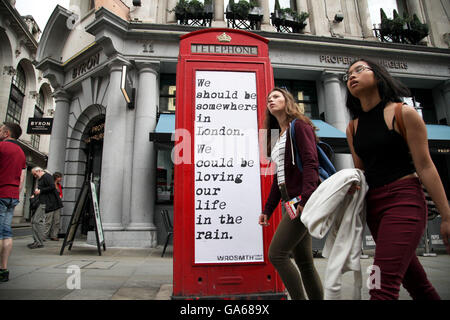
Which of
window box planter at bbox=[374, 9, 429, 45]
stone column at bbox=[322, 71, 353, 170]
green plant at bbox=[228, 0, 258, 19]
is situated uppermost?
green plant at bbox=[228, 0, 258, 19]

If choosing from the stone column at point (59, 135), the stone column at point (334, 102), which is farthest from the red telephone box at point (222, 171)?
the stone column at point (59, 135)

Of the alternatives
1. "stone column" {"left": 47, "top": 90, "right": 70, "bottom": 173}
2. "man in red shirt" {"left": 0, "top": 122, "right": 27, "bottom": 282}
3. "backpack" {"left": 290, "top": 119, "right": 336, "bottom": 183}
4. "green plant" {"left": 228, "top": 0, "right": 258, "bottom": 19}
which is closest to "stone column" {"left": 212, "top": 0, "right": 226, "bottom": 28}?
"green plant" {"left": 228, "top": 0, "right": 258, "bottom": 19}

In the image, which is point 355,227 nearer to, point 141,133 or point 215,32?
point 215,32

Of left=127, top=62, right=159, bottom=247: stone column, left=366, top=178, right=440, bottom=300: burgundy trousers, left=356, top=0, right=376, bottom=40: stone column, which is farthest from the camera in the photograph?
left=356, top=0, right=376, bottom=40: stone column

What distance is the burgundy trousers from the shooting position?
Result: 137 cm

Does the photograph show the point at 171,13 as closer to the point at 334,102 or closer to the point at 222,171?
the point at 334,102

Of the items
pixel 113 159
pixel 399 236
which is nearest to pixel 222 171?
pixel 399 236

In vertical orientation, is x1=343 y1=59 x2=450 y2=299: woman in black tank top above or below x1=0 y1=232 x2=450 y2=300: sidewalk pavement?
above

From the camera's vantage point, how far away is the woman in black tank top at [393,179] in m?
1.39

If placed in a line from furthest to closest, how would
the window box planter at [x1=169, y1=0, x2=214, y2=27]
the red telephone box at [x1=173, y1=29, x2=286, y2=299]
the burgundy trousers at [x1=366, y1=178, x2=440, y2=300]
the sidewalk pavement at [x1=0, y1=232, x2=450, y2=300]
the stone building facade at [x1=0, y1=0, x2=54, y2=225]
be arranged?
the stone building facade at [x1=0, y1=0, x2=54, y2=225], the window box planter at [x1=169, y1=0, x2=214, y2=27], the sidewalk pavement at [x1=0, y1=232, x2=450, y2=300], the red telephone box at [x1=173, y1=29, x2=286, y2=299], the burgundy trousers at [x1=366, y1=178, x2=440, y2=300]

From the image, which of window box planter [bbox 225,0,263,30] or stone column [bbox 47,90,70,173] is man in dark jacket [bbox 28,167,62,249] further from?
window box planter [bbox 225,0,263,30]

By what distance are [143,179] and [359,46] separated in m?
8.41

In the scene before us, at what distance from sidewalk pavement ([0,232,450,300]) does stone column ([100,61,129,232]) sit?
139 cm

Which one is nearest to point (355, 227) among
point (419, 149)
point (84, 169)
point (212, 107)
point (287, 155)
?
point (419, 149)
